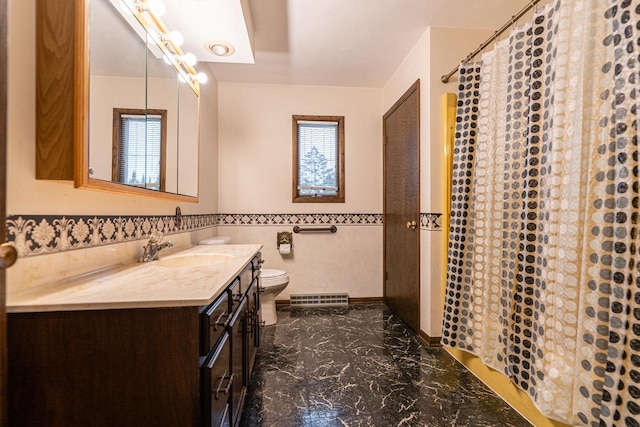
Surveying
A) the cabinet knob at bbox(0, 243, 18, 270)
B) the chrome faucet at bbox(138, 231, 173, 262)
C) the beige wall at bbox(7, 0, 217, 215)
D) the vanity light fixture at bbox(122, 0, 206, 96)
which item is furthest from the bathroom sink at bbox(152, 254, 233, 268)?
the vanity light fixture at bbox(122, 0, 206, 96)

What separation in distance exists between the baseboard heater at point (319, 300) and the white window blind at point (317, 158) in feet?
3.61

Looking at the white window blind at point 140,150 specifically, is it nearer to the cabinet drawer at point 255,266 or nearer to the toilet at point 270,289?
the cabinet drawer at point 255,266

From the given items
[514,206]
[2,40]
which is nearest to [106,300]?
A: [2,40]

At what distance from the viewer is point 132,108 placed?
123 centimetres

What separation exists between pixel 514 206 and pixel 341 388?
1.34 m

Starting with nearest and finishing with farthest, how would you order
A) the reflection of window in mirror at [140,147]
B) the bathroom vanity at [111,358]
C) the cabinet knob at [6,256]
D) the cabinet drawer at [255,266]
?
the cabinet knob at [6,256] < the bathroom vanity at [111,358] < the reflection of window in mirror at [140,147] < the cabinet drawer at [255,266]

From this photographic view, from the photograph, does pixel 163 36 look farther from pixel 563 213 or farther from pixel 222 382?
pixel 563 213

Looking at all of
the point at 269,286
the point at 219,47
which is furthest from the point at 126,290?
the point at 219,47

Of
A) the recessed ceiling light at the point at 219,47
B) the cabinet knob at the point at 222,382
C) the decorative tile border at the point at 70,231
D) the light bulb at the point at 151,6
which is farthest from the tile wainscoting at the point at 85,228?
→ the recessed ceiling light at the point at 219,47

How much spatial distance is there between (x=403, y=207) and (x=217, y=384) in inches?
82.7

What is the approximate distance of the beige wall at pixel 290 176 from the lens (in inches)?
118

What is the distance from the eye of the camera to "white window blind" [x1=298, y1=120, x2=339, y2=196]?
10.1 ft

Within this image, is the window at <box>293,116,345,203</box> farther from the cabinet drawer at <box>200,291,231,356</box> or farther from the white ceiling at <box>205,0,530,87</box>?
the cabinet drawer at <box>200,291,231,356</box>

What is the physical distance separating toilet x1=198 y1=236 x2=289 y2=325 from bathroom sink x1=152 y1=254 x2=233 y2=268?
2.21ft
